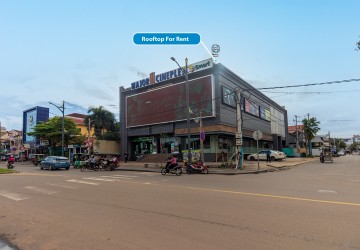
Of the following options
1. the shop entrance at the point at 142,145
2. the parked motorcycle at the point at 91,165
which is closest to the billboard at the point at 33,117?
the shop entrance at the point at 142,145

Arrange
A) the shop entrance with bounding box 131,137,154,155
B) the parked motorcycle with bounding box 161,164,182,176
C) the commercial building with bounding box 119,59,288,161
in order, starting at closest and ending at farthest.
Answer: the parked motorcycle with bounding box 161,164,182,176
the commercial building with bounding box 119,59,288,161
the shop entrance with bounding box 131,137,154,155

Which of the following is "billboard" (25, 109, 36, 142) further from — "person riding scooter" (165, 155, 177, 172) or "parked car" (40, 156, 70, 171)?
"person riding scooter" (165, 155, 177, 172)

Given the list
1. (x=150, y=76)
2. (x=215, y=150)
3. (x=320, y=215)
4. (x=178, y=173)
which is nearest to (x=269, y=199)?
(x=320, y=215)

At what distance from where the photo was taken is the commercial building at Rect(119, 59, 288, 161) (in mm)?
38562

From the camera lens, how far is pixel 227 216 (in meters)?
7.81

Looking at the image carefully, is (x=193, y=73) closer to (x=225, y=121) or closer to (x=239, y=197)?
(x=225, y=121)

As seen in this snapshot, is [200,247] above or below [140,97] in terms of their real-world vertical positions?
below

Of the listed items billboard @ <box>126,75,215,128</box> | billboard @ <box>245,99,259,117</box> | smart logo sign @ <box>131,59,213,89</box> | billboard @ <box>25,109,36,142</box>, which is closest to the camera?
billboard @ <box>126,75,215,128</box>

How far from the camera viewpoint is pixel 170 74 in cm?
4438

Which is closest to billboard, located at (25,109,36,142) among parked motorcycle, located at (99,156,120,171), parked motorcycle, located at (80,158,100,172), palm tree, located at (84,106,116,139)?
palm tree, located at (84,106,116,139)

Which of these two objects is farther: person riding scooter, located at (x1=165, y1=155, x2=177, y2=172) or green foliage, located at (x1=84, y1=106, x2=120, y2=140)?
green foliage, located at (x1=84, y1=106, x2=120, y2=140)

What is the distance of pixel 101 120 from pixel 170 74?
63.4ft

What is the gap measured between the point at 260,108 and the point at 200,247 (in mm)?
50564

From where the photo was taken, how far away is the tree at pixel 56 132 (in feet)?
178
